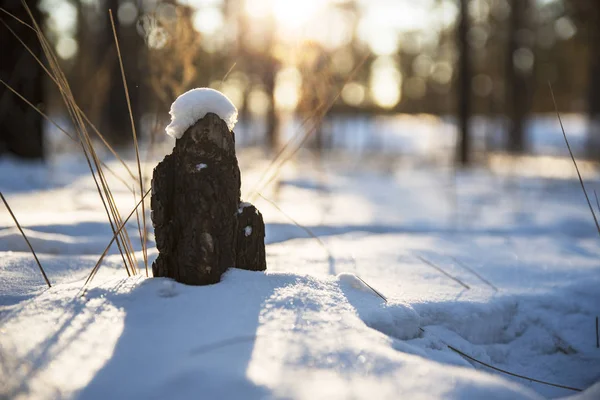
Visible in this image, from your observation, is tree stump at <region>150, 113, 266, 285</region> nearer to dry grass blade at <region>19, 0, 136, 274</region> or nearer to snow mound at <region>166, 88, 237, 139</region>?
snow mound at <region>166, 88, 237, 139</region>

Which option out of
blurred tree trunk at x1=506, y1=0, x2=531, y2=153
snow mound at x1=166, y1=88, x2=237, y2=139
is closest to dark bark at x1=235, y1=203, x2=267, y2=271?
snow mound at x1=166, y1=88, x2=237, y2=139

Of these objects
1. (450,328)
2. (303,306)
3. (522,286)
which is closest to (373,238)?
(522,286)

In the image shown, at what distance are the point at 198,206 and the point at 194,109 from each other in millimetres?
265

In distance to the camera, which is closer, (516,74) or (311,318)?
(311,318)

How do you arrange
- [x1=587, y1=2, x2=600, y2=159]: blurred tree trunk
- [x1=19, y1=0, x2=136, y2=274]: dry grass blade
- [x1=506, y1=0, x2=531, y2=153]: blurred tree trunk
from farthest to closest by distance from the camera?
[x1=587, y1=2, x2=600, y2=159]: blurred tree trunk, [x1=506, y1=0, x2=531, y2=153]: blurred tree trunk, [x1=19, y1=0, x2=136, y2=274]: dry grass blade

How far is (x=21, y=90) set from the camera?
4594mm

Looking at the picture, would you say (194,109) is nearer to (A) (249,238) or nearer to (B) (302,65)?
(A) (249,238)

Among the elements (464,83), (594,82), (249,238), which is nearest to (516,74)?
(464,83)

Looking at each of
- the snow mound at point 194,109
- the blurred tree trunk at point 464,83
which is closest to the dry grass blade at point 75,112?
the snow mound at point 194,109

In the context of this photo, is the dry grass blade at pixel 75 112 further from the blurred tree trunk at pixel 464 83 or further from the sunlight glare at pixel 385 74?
the sunlight glare at pixel 385 74

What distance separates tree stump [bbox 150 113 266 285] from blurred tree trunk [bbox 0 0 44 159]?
3.76 meters

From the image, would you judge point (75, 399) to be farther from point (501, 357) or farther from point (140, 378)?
point (501, 357)

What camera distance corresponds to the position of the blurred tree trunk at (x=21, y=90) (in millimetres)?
4539

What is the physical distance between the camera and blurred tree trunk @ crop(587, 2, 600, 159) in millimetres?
9984
